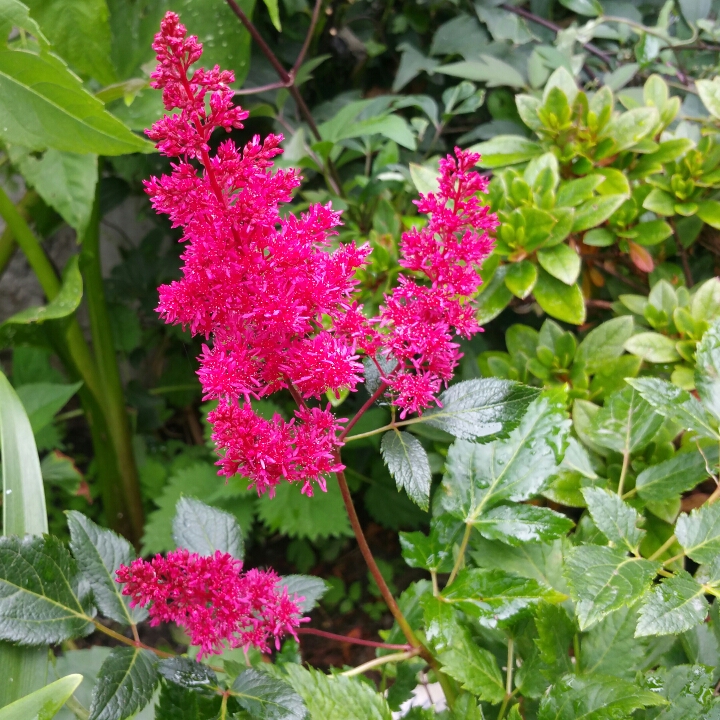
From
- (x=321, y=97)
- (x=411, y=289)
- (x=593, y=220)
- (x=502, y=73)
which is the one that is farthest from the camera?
(x=321, y=97)

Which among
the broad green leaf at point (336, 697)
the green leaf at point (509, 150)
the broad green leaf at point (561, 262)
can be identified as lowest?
the broad green leaf at point (336, 697)

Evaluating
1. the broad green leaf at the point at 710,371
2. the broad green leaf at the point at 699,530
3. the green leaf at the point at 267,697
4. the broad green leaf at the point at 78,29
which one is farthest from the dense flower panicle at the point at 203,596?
the broad green leaf at the point at 78,29

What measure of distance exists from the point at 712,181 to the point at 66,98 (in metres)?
0.94

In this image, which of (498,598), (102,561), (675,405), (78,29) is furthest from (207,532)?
(78,29)

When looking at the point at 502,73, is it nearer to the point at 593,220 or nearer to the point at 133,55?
the point at 593,220

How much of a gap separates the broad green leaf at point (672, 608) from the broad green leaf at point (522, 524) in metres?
0.14

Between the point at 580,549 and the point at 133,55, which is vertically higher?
the point at 133,55

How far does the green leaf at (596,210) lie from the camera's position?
2.88ft

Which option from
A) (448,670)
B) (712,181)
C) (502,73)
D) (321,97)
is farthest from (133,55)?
(448,670)

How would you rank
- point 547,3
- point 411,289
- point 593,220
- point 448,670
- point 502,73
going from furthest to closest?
point 547,3
point 502,73
point 593,220
point 448,670
point 411,289

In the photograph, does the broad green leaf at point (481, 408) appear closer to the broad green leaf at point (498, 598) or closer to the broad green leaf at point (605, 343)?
the broad green leaf at point (498, 598)

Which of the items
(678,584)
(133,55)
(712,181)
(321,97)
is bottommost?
(678,584)

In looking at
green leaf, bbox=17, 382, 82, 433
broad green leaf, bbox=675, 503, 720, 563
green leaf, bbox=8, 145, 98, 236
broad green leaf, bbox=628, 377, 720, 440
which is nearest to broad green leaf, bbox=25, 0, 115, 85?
green leaf, bbox=8, 145, 98, 236

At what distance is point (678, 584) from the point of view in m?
0.55
